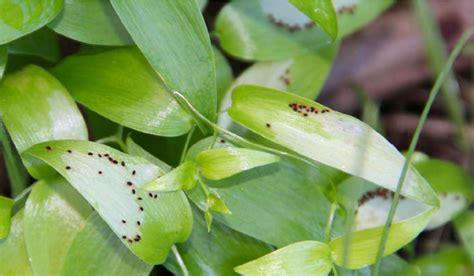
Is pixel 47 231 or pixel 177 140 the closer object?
pixel 47 231

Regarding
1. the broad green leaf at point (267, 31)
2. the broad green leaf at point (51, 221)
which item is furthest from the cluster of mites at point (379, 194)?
the broad green leaf at point (51, 221)

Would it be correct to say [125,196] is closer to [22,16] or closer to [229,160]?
[229,160]

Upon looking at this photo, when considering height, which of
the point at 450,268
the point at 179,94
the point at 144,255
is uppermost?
the point at 179,94

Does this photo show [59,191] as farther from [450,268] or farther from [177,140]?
[450,268]

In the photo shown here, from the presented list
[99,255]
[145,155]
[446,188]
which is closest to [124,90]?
[145,155]

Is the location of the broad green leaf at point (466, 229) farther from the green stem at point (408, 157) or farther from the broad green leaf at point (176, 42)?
the broad green leaf at point (176, 42)

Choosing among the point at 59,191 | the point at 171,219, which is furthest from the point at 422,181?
the point at 59,191

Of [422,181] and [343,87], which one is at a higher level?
[422,181]
